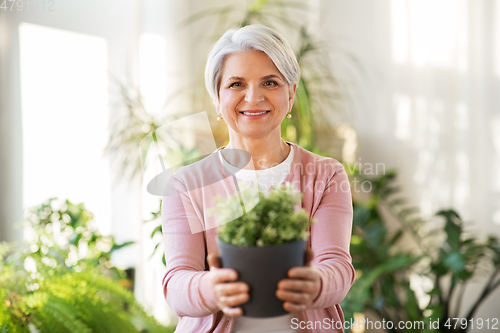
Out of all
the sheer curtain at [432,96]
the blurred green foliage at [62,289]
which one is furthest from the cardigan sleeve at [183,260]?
the sheer curtain at [432,96]

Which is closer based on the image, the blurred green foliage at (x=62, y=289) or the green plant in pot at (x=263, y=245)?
the green plant in pot at (x=263, y=245)

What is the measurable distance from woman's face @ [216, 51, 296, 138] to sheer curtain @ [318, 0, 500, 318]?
2258 millimetres

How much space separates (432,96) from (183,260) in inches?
95.7

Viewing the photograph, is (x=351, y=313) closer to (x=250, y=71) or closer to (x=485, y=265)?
(x=485, y=265)

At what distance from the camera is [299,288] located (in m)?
0.55

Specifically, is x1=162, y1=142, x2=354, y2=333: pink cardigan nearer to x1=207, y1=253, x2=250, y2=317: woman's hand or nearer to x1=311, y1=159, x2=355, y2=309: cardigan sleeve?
A: x1=311, y1=159, x2=355, y2=309: cardigan sleeve

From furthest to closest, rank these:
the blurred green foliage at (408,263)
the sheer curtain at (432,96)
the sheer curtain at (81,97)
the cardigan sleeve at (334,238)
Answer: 1. the sheer curtain at (432,96)
2. the blurred green foliage at (408,263)
3. the sheer curtain at (81,97)
4. the cardigan sleeve at (334,238)

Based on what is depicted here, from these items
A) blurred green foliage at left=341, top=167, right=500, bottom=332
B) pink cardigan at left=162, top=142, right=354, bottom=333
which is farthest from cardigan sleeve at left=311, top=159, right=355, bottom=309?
blurred green foliage at left=341, top=167, right=500, bottom=332

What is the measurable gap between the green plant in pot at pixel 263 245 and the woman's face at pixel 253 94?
171mm

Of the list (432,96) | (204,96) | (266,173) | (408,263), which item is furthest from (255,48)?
(432,96)

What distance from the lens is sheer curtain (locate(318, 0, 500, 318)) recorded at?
2.58 meters

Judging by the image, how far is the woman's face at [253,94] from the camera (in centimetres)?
67

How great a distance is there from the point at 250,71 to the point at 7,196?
155 cm

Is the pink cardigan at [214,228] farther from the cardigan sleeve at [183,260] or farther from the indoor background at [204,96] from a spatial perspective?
the indoor background at [204,96]
